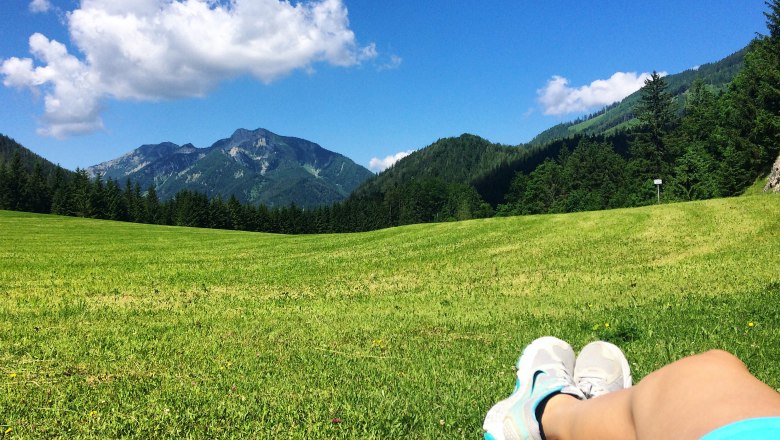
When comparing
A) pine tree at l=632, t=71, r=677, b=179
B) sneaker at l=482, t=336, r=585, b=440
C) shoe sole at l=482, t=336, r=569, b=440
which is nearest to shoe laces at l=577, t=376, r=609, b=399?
sneaker at l=482, t=336, r=585, b=440

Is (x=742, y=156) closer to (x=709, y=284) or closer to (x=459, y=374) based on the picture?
(x=709, y=284)

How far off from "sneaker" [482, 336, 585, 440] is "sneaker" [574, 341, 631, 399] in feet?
0.43

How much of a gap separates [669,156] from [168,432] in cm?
10148

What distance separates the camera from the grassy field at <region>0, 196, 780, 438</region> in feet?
14.5

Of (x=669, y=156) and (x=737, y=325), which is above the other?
(x=669, y=156)

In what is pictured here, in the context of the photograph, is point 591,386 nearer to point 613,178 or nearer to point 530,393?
point 530,393

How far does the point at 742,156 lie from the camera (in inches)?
2343

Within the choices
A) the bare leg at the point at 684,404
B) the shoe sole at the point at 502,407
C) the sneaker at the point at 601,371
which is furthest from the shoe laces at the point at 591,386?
the bare leg at the point at 684,404

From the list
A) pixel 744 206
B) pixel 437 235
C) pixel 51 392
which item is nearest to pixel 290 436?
pixel 51 392

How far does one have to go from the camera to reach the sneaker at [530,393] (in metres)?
2.90

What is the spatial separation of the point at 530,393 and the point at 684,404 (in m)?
1.46

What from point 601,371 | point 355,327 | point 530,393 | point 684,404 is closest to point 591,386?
point 601,371

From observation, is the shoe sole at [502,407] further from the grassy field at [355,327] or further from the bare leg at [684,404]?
the grassy field at [355,327]

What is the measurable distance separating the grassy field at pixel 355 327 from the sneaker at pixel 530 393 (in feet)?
2.92
